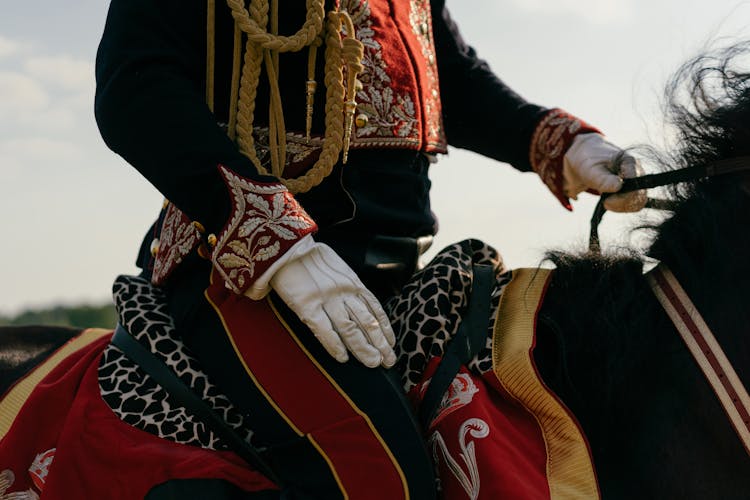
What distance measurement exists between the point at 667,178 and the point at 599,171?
40 cm

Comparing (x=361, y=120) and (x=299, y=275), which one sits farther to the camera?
(x=361, y=120)

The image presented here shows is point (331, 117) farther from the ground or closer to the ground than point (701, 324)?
farther from the ground

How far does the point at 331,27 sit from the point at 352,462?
1035 mm

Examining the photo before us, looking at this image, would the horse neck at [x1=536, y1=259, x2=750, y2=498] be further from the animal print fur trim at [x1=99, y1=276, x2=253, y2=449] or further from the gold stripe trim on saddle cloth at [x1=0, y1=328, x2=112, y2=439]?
the gold stripe trim on saddle cloth at [x1=0, y1=328, x2=112, y2=439]

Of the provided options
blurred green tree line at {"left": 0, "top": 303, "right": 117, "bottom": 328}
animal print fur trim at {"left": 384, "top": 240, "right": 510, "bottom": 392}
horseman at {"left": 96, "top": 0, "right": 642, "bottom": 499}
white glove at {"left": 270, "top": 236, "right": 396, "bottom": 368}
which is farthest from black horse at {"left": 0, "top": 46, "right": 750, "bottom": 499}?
blurred green tree line at {"left": 0, "top": 303, "right": 117, "bottom": 328}

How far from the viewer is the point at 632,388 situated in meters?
1.86

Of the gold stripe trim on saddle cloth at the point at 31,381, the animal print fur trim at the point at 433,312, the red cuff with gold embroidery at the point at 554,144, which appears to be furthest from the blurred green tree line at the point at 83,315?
the animal print fur trim at the point at 433,312

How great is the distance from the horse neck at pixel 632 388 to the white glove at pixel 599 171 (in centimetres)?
28

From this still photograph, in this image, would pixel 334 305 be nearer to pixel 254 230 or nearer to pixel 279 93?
pixel 254 230

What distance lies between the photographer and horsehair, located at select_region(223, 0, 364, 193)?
2.07 m

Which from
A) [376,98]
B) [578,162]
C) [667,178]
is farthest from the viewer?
[578,162]

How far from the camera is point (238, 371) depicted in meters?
1.88

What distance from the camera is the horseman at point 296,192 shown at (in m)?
1.79

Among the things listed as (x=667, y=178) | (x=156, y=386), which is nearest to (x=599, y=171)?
(x=667, y=178)
